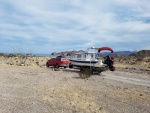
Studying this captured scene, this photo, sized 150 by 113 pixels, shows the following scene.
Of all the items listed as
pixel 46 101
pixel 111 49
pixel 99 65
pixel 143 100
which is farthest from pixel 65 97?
pixel 111 49

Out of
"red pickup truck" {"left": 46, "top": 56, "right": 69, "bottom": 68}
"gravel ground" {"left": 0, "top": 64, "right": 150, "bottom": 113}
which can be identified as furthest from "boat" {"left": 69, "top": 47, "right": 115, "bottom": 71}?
"gravel ground" {"left": 0, "top": 64, "right": 150, "bottom": 113}

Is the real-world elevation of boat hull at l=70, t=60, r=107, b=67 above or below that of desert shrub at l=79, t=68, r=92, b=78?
above

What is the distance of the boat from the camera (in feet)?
113

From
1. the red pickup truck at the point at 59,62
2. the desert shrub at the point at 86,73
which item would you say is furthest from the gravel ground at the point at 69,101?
the red pickup truck at the point at 59,62

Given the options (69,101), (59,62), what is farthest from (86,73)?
(69,101)

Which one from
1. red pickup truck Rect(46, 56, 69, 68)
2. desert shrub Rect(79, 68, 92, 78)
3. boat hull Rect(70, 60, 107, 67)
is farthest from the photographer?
red pickup truck Rect(46, 56, 69, 68)

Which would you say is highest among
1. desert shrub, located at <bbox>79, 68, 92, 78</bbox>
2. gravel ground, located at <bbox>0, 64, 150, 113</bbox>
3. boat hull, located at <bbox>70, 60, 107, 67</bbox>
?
boat hull, located at <bbox>70, 60, 107, 67</bbox>

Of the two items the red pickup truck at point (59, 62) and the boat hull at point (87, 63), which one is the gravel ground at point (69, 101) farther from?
the red pickup truck at point (59, 62)

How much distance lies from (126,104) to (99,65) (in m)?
17.8

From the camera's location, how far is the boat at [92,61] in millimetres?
34556

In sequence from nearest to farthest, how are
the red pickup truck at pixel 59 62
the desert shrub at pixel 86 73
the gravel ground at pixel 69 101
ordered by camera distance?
the gravel ground at pixel 69 101
the desert shrub at pixel 86 73
the red pickup truck at pixel 59 62

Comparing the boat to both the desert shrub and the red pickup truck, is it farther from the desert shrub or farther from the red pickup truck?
the red pickup truck

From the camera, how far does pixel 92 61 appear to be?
35.2m

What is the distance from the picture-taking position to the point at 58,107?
48.9ft
